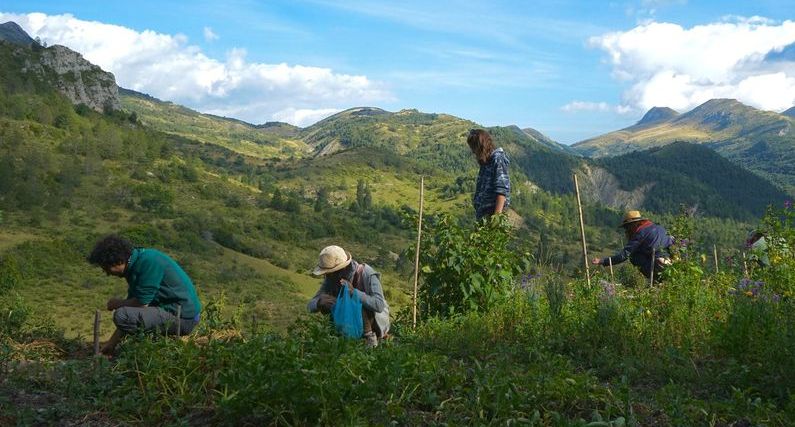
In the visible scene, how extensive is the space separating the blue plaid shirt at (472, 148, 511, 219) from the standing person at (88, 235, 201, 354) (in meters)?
3.12

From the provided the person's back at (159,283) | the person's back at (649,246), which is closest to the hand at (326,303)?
the person's back at (159,283)

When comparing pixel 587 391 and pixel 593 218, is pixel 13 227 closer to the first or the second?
pixel 587 391

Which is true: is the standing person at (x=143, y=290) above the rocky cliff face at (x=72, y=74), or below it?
below

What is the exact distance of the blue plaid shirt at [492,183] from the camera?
706cm

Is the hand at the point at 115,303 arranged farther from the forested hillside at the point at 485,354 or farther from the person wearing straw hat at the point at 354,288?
the person wearing straw hat at the point at 354,288

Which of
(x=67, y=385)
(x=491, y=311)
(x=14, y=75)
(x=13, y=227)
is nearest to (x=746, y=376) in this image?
(x=491, y=311)

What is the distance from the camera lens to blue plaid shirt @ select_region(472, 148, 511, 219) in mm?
7062

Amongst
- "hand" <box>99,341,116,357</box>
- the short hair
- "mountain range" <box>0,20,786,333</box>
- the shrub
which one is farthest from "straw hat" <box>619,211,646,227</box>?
"mountain range" <box>0,20,786,333</box>

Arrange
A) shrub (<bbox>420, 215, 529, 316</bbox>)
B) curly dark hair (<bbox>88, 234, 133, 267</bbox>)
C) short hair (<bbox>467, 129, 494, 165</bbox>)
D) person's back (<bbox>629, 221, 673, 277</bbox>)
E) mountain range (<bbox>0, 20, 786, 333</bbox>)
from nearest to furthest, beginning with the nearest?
curly dark hair (<bbox>88, 234, 133, 267</bbox>), shrub (<bbox>420, 215, 529, 316</bbox>), person's back (<bbox>629, 221, 673, 277</bbox>), short hair (<bbox>467, 129, 494, 165</bbox>), mountain range (<bbox>0, 20, 786, 333</bbox>)

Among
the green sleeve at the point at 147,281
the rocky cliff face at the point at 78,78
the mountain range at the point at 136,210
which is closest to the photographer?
the green sleeve at the point at 147,281

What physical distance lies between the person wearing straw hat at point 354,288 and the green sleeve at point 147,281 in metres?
1.28

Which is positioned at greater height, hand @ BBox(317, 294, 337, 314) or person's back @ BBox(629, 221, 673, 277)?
person's back @ BBox(629, 221, 673, 277)

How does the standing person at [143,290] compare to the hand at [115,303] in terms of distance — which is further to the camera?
the hand at [115,303]

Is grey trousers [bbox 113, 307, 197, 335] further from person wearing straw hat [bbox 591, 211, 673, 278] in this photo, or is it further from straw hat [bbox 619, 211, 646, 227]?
straw hat [bbox 619, 211, 646, 227]
